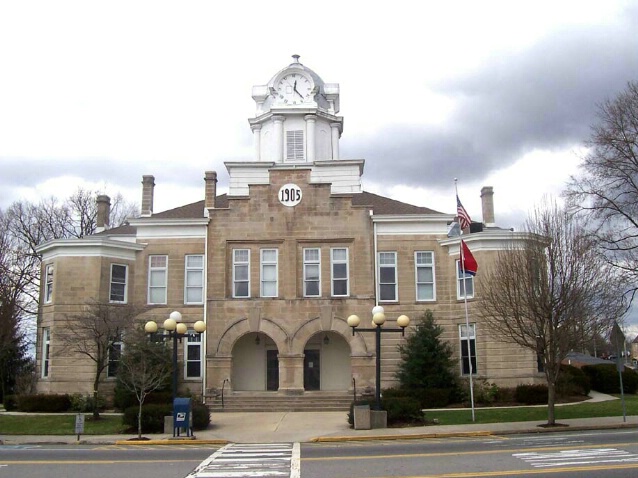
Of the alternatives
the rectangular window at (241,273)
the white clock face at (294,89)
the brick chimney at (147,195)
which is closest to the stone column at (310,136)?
the white clock face at (294,89)

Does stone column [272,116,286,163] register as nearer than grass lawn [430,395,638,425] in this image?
No

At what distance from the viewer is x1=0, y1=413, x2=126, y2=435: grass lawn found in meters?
24.0

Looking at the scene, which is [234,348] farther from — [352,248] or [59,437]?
[59,437]

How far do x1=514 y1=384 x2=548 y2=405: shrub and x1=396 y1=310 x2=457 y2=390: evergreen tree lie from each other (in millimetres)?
2960

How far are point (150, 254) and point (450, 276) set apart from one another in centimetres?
1535

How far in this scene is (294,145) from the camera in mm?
42469

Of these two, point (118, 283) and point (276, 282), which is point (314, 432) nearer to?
point (276, 282)

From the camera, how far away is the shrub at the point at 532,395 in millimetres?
30359

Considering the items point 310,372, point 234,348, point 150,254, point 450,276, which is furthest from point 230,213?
point 450,276

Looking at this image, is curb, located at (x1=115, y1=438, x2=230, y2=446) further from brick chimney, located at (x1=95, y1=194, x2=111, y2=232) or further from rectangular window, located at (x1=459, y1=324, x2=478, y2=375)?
brick chimney, located at (x1=95, y1=194, x2=111, y2=232)

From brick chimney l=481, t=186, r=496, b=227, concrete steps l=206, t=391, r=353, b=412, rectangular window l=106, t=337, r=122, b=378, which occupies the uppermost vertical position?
brick chimney l=481, t=186, r=496, b=227

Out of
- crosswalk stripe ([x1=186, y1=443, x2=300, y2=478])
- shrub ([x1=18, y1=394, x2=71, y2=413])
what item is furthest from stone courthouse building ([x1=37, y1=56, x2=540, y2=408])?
crosswalk stripe ([x1=186, y1=443, x2=300, y2=478])

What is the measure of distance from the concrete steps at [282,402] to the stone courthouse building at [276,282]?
0.64 meters

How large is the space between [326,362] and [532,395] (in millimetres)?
10368
